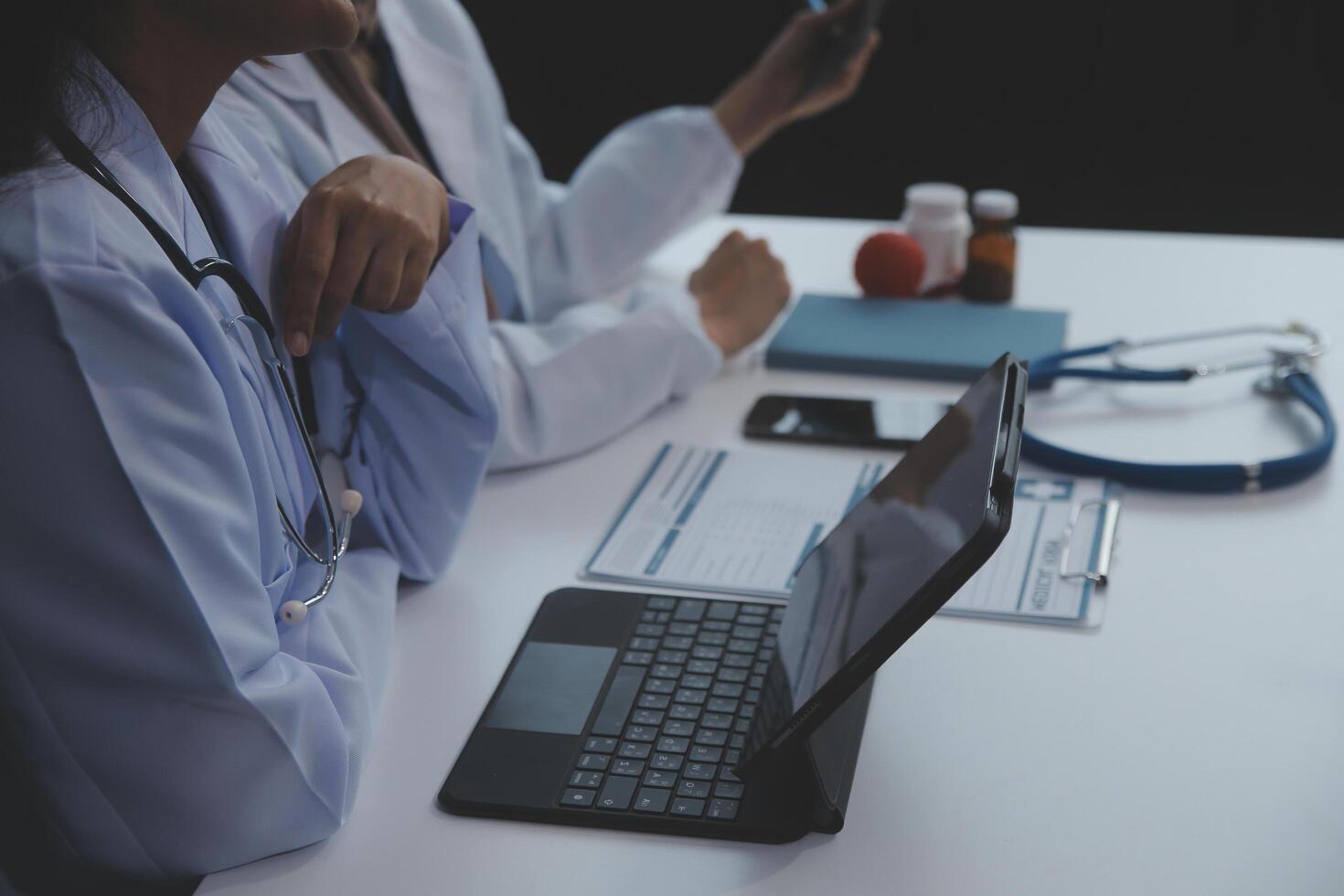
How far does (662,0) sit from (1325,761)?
8.61 feet

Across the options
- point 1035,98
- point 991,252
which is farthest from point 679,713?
point 1035,98

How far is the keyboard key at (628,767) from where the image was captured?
74cm

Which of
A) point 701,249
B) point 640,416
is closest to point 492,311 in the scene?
point 640,416

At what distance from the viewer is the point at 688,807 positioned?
2.32ft

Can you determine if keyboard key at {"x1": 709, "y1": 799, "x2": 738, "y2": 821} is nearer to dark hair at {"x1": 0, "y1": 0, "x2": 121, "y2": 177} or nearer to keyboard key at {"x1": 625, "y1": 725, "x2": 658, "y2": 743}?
keyboard key at {"x1": 625, "y1": 725, "x2": 658, "y2": 743}

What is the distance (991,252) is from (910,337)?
0.53 feet

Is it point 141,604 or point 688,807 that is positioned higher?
point 141,604

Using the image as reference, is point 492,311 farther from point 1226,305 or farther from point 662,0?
point 662,0

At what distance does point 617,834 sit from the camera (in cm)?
70

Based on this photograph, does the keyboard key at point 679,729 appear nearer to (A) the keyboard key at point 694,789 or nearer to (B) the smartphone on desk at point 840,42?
(A) the keyboard key at point 694,789

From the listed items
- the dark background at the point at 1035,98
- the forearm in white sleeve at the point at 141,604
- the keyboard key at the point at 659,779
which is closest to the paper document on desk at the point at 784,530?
the keyboard key at the point at 659,779

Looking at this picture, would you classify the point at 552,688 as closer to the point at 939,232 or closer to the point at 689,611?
the point at 689,611

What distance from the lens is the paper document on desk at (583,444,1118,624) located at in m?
0.91

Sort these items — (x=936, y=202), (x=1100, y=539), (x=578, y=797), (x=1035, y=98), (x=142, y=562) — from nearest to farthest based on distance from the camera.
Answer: (x=142, y=562), (x=578, y=797), (x=1100, y=539), (x=936, y=202), (x=1035, y=98)
